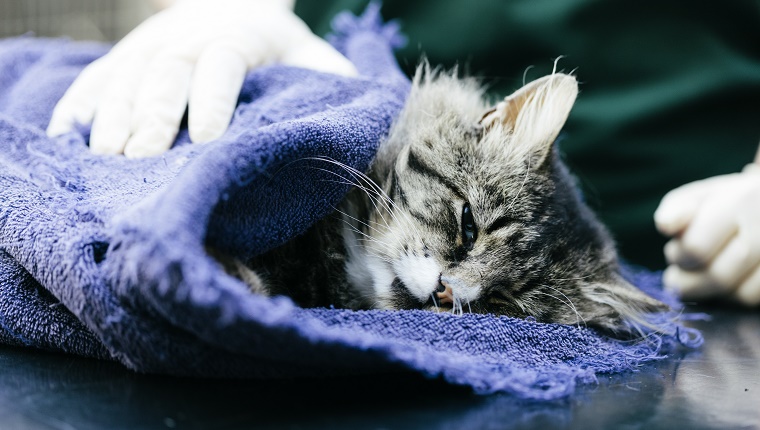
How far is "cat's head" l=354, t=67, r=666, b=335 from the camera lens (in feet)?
3.32

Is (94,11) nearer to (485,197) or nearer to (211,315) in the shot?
(485,197)

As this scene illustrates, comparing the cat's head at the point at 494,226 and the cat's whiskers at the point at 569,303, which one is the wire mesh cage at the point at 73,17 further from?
the cat's whiskers at the point at 569,303

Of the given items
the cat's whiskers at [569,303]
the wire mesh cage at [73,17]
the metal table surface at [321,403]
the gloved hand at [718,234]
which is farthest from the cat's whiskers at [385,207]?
the wire mesh cage at [73,17]

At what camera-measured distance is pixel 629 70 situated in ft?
6.17

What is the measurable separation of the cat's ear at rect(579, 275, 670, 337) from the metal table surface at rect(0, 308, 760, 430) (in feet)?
0.74

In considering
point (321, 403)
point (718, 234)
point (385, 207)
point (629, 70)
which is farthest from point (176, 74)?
point (629, 70)

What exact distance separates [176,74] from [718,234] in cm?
118

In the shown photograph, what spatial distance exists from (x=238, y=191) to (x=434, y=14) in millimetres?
1399

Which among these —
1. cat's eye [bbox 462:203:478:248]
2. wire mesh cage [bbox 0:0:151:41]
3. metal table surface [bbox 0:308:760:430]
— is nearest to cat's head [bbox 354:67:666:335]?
cat's eye [bbox 462:203:478:248]

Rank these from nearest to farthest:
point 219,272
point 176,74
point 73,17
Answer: point 219,272 < point 176,74 < point 73,17

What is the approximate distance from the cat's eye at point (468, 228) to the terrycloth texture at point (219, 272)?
196 mm

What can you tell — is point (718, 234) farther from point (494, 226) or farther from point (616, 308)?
point (494, 226)

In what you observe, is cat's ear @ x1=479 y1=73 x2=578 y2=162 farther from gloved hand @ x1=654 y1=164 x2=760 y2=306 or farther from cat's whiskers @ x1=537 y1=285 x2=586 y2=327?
gloved hand @ x1=654 y1=164 x2=760 y2=306

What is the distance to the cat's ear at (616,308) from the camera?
1.05 m
